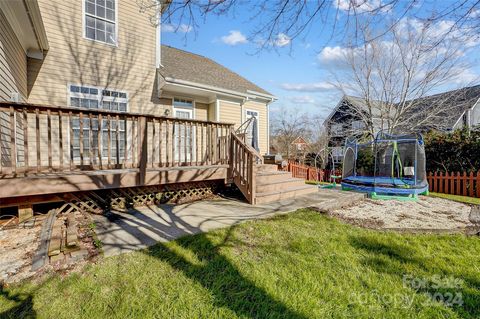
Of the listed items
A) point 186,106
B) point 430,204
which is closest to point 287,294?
point 430,204

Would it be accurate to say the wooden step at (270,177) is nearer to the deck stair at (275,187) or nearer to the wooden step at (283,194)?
the deck stair at (275,187)

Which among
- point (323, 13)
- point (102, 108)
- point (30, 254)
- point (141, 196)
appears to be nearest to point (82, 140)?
point (141, 196)

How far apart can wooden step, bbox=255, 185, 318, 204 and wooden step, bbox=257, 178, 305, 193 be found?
172mm

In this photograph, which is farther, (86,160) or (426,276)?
(86,160)

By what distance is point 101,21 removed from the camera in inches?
304

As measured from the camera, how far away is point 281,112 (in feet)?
89.0

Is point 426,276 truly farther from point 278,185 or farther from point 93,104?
point 93,104

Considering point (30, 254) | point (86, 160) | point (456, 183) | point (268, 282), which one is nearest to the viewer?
point (268, 282)

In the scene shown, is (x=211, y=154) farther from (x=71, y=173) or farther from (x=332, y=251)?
(x=332, y=251)

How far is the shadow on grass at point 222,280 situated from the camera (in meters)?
2.11

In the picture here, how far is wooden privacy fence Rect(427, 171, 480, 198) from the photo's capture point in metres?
8.41

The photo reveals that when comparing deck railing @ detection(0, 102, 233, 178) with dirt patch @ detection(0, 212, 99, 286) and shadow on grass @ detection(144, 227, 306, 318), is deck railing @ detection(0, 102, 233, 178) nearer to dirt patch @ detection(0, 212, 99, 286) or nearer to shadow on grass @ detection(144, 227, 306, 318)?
dirt patch @ detection(0, 212, 99, 286)

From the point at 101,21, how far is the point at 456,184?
13158 mm

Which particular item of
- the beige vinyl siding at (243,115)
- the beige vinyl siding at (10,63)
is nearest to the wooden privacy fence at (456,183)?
the beige vinyl siding at (243,115)
